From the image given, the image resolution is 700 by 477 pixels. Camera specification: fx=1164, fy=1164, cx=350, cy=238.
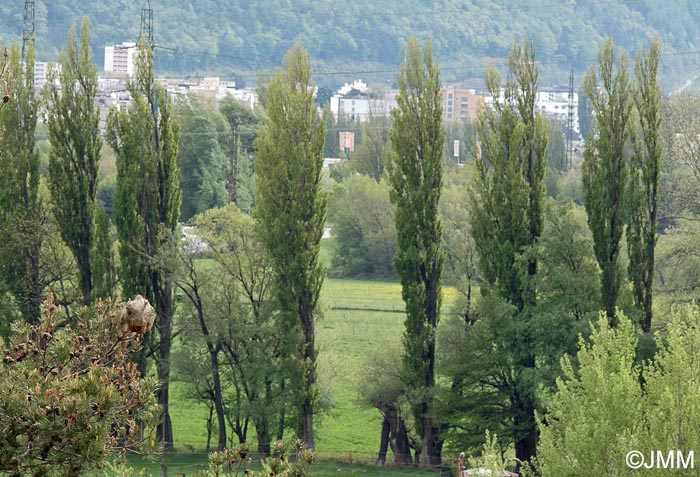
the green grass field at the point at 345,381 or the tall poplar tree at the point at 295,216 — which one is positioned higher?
the tall poplar tree at the point at 295,216

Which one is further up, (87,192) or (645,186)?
(645,186)

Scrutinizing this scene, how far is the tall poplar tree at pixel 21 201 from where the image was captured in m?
32.2

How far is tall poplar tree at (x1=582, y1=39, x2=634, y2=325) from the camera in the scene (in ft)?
94.2

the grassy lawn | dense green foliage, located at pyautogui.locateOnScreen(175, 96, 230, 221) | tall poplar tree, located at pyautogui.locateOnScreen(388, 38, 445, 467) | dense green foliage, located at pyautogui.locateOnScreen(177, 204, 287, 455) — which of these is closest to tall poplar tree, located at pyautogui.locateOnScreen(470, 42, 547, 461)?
tall poplar tree, located at pyautogui.locateOnScreen(388, 38, 445, 467)

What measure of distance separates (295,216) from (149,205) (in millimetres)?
4387

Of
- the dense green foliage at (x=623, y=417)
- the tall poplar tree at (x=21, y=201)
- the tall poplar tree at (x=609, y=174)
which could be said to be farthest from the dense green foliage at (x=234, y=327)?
the dense green foliage at (x=623, y=417)

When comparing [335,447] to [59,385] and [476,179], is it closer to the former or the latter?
[476,179]

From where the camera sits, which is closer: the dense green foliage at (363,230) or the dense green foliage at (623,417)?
the dense green foliage at (623,417)

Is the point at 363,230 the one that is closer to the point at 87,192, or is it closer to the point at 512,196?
the point at 87,192

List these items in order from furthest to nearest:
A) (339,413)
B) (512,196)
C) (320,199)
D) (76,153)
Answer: (339,413), (76,153), (320,199), (512,196)

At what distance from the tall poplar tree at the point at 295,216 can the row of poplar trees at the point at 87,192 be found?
299 cm

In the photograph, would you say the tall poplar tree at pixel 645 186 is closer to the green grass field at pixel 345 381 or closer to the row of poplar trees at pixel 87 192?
the green grass field at pixel 345 381

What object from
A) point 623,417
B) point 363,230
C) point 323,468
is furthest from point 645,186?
point 363,230

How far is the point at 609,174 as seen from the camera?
29656 millimetres
